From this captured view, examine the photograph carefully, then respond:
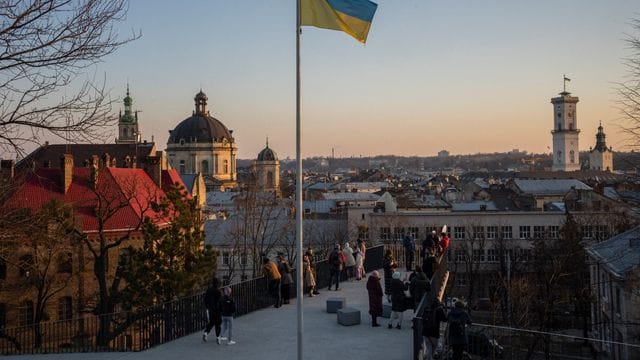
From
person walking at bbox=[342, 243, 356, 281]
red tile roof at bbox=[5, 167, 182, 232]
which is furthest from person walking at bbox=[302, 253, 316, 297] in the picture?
red tile roof at bbox=[5, 167, 182, 232]

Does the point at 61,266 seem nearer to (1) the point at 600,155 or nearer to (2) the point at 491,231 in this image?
(2) the point at 491,231

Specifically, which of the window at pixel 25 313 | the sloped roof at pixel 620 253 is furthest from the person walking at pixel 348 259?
the window at pixel 25 313

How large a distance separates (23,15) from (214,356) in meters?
8.20

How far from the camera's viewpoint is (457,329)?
13.5 meters

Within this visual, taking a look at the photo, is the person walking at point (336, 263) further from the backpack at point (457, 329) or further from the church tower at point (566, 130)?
the church tower at point (566, 130)

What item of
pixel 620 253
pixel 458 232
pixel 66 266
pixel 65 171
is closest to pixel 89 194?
pixel 65 171

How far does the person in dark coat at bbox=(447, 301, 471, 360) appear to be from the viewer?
13375 mm

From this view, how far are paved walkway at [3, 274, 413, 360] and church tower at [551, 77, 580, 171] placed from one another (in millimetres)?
160411

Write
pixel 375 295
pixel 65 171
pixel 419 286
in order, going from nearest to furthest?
pixel 419 286
pixel 375 295
pixel 65 171

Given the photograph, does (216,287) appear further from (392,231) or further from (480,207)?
(480,207)

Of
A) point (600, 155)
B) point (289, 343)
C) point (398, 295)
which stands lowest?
point (289, 343)

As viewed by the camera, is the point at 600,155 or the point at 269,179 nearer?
the point at 269,179

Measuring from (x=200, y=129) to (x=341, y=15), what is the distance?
5459 inches

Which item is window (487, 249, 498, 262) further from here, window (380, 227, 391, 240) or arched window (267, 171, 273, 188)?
arched window (267, 171, 273, 188)
